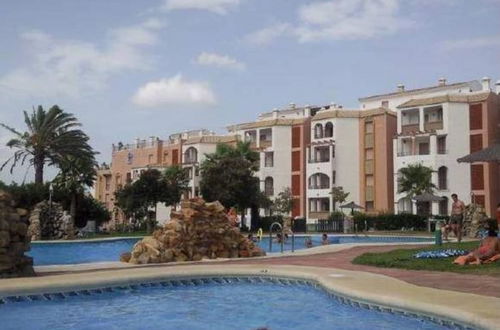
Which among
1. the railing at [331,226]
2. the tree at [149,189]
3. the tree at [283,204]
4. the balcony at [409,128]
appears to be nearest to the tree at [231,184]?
the tree at [149,189]

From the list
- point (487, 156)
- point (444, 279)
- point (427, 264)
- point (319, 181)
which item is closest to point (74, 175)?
point (319, 181)

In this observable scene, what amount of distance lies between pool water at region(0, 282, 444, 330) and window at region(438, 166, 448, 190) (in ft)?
158

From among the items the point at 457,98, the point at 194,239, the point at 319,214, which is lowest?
the point at 194,239

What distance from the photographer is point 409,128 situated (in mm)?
61188

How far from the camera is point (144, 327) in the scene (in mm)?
8766

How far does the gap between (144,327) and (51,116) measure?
Result: 41906mm

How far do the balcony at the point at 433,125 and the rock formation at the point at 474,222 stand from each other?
2895 centimetres

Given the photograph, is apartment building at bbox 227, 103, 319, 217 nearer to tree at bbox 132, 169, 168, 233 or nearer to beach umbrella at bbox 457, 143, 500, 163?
tree at bbox 132, 169, 168, 233

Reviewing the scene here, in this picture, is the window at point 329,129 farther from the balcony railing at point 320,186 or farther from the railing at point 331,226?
the railing at point 331,226

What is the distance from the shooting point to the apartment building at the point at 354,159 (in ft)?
207

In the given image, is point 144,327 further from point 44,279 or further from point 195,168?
point 195,168

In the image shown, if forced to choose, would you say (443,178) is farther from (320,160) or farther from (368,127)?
(320,160)

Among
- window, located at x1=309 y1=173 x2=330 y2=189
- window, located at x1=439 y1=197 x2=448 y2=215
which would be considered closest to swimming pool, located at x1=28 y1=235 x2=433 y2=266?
window, located at x1=439 y1=197 x2=448 y2=215

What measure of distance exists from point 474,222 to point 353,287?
21.7m
